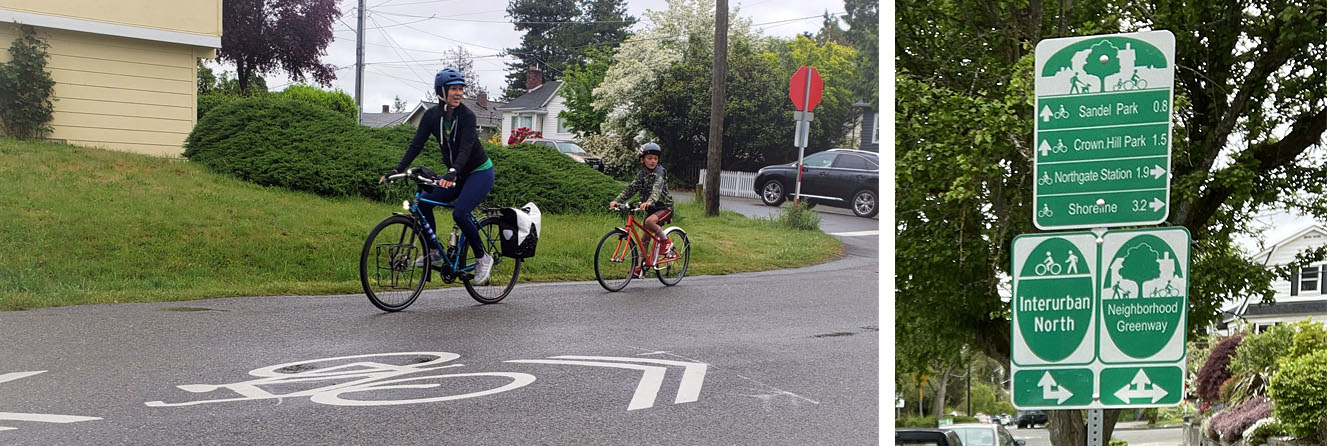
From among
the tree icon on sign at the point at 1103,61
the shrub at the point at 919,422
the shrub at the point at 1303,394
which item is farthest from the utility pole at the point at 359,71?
the shrub at the point at 919,422

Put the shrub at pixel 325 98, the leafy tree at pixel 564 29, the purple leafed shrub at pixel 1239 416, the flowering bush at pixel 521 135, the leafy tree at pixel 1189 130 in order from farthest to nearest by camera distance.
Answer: the leafy tree at pixel 1189 130 < the purple leafed shrub at pixel 1239 416 < the leafy tree at pixel 564 29 < the flowering bush at pixel 521 135 < the shrub at pixel 325 98

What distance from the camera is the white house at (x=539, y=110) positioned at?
159 inches

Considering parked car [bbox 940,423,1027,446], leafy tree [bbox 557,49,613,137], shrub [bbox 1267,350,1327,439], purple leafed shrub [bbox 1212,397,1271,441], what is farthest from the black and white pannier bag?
parked car [bbox 940,423,1027,446]

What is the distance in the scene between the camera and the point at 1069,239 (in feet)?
8.82

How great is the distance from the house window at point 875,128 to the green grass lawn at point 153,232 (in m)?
2.14

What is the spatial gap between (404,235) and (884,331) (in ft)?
6.75

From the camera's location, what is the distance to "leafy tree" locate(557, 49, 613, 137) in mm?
4238

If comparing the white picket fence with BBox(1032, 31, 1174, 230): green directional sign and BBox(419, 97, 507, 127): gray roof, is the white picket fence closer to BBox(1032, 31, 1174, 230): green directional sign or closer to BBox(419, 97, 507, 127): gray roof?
BBox(419, 97, 507, 127): gray roof

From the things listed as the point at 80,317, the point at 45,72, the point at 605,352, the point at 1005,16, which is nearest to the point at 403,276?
the point at 605,352

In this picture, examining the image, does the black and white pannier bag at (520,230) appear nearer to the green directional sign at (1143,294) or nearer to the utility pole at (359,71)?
the utility pole at (359,71)

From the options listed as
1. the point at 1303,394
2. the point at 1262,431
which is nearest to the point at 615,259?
the point at 1303,394

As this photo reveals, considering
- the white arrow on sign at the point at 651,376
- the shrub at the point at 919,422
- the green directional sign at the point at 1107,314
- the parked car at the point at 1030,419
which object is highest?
the green directional sign at the point at 1107,314

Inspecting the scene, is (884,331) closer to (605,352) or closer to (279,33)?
(605,352)

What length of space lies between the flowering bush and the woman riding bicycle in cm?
12
